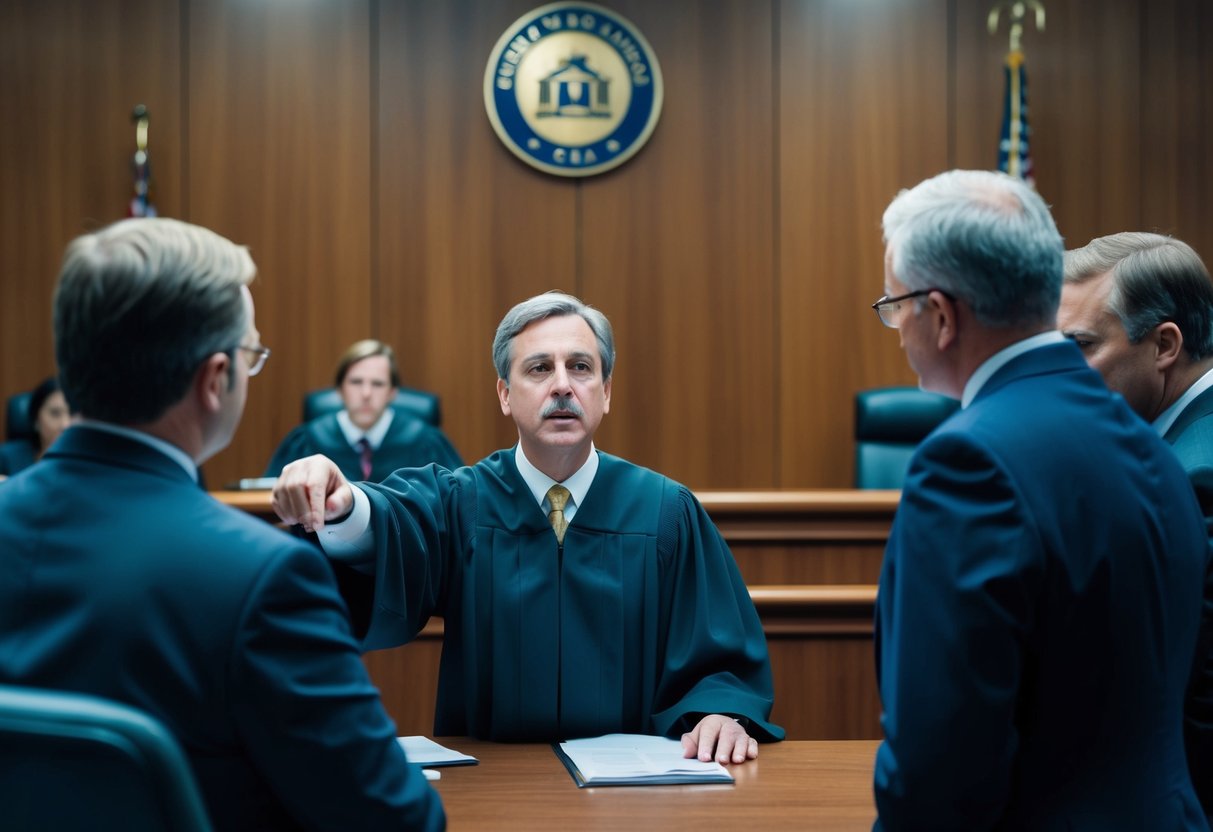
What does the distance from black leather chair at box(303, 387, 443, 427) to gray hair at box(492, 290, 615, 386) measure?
422 cm

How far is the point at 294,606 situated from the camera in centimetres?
131

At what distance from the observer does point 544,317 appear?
2775 millimetres

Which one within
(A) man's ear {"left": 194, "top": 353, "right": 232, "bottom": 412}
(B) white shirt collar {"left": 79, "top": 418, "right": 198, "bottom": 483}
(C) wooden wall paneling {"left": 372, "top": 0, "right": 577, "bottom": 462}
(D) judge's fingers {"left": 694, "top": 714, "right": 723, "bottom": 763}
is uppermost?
(C) wooden wall paneling {"left": 372, "top": 0, "right": 577, "bottom": 462}

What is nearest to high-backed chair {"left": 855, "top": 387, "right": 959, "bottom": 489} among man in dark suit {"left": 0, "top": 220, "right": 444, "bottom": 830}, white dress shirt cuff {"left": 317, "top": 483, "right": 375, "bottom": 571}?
white dress shirt cuff {"left": 317, "top": 483, "right": 375, "bottom": 571}

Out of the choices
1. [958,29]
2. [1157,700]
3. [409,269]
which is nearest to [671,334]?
[409,269]

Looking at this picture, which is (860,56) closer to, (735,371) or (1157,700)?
(735,371)

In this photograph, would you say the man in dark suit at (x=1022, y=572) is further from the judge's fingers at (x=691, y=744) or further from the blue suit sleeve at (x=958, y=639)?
the judge's fingers at (x=691, y=744)

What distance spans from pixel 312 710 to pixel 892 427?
589cm

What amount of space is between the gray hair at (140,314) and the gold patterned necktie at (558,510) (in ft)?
4.20

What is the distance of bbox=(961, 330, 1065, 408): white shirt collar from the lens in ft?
5.16

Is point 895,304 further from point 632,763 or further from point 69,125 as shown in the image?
point 69,125

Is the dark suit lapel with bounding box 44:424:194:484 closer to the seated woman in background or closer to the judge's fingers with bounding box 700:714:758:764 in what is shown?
the judge's fingers with bounding box 700:714:758:764

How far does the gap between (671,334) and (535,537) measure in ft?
17.0

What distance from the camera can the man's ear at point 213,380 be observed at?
1.38m
